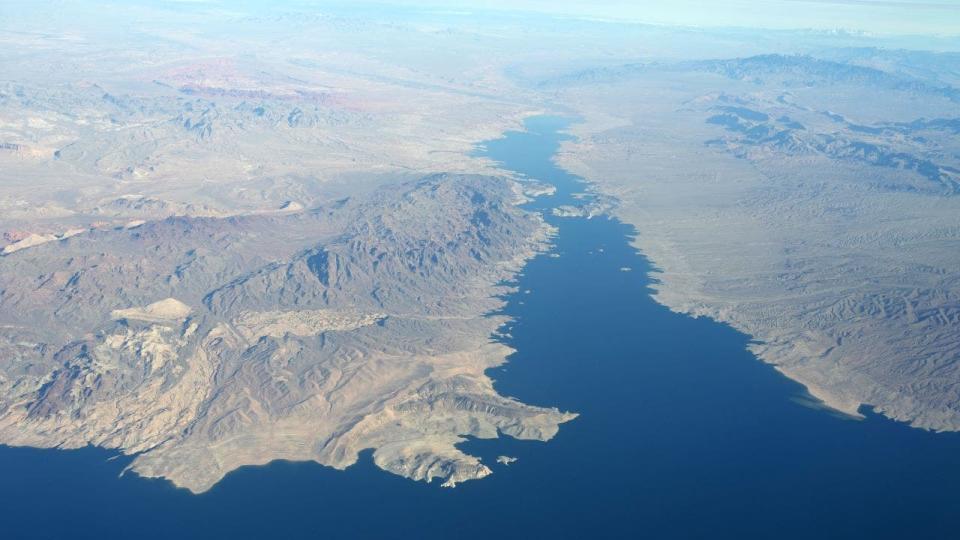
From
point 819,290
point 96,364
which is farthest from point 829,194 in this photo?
point 96,364

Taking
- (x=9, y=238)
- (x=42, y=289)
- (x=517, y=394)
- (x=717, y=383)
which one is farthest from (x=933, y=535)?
(x=9, y=238)

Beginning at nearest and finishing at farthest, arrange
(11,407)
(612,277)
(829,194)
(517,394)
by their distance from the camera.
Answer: (11,407) → (517,394) → (612,277) → (829,194)

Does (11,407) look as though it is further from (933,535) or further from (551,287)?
(933,535)

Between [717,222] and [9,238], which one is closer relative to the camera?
[9,238]

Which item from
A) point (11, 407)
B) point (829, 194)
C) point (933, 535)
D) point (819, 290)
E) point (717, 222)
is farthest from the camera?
point (829, 194)

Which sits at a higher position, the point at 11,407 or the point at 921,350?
the point at 921,350

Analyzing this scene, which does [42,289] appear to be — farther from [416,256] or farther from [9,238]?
[416,256]
